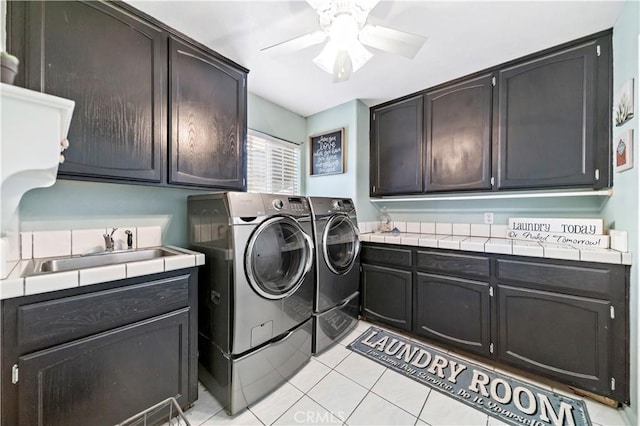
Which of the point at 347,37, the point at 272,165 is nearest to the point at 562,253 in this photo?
the point at 347,37

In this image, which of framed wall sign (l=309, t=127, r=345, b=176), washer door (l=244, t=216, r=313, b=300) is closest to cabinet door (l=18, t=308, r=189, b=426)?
washer door (l=244, t=216, r=313, b=300)

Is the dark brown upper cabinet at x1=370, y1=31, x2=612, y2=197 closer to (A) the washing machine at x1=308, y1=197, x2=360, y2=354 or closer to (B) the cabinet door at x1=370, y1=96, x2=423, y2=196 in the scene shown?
(B) the cabinet door at x1=370, y1=96, x2=423, y2=196

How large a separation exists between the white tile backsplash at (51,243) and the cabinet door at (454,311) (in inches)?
99.4

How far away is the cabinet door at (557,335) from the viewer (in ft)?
4.83

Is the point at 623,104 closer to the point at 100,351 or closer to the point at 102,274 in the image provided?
the point at 102,274

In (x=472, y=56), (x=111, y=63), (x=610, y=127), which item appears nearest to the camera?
(x=111, y=63)

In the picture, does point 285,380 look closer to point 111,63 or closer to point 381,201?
point 381,201

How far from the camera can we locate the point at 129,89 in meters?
1.42

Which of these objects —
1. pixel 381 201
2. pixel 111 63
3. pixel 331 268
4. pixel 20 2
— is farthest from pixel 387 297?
pixel 20 2

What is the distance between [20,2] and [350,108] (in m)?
2.37

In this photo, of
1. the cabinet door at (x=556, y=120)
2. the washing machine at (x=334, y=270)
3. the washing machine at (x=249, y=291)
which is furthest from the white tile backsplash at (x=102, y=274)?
the cabinet door at (x=556, y=120)

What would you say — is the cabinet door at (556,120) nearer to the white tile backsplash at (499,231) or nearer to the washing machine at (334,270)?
the white tile backsplash at (499,231)

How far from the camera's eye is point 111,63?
4.45 ft

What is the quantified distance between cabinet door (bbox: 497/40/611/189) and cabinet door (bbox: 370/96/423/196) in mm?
700
